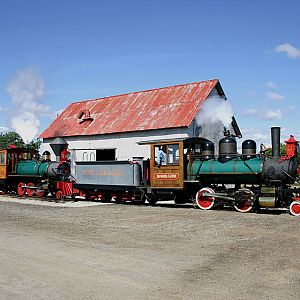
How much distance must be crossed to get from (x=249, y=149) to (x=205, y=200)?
268 centimetres

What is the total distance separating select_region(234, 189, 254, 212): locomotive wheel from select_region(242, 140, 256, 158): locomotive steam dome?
1482 mm

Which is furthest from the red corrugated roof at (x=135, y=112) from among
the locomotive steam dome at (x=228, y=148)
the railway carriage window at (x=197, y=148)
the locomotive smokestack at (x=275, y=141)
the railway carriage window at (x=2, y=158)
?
the locomotive smokestack at (x=275, y=141)

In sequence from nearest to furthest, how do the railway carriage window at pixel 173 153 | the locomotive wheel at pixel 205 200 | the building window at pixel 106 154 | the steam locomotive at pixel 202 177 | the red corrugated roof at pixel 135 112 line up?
the steam locomotive at pixel 202 177, the locomotive wheel at pixel 205 200, the railway carriage window at pixel 173 153, the red corrugated roof at pixel 135 112, the building window at pixel 106 154

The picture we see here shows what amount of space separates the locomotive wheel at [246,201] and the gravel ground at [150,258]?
2146 millimetres

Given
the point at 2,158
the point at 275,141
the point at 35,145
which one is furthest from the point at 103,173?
the point at 35,145

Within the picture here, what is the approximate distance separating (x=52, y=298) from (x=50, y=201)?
54.6 feet

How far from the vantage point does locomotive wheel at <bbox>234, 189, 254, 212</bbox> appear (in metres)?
15.6

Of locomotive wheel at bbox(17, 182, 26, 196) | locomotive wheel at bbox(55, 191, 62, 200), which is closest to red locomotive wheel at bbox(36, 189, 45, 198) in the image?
locomotive wheel at bbox(55, 191, 62, 200)

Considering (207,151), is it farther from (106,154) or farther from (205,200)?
(106,154)

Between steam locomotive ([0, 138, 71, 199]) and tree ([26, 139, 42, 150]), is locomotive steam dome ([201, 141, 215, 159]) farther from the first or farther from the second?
tree ([26, 139, 42, 150])

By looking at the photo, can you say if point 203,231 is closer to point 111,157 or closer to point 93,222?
point 93,222

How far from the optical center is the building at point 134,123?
28.1 m

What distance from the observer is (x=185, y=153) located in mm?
17734

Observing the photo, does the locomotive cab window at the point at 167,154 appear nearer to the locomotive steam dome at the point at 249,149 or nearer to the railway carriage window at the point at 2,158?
the locomotive steam dome at the point at 249,149
